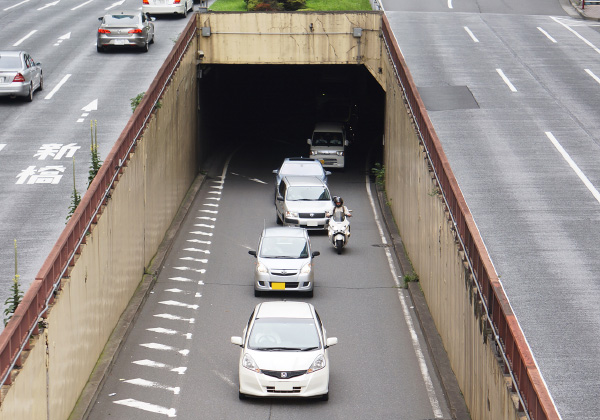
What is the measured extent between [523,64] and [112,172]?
20.4 metres

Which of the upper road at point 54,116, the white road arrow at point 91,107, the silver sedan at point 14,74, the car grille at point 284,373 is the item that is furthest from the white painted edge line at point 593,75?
the car grille at point 284,373

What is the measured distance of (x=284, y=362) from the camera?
17000 millimetres

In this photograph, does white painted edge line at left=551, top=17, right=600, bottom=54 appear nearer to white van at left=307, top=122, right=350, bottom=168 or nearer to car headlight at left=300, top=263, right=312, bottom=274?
white van at left=307, top=122, right=350, bottom=168

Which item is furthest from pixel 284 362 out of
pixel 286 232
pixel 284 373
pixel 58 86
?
pixel 58 86

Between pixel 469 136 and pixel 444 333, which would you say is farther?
pixel 469 136

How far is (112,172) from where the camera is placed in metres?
21.2

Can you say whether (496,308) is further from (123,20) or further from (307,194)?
(123,20)

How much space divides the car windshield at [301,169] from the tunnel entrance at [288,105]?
7639 millimetres

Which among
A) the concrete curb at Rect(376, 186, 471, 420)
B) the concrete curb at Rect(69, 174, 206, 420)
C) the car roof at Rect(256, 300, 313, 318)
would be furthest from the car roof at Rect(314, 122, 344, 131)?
the car roof at Rect(256, 300, 313, 318)

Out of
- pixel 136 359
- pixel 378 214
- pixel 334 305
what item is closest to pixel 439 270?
pixel 334 305

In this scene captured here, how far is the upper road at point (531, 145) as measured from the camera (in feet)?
52.8

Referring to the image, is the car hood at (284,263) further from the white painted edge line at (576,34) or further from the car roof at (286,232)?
the white painted edge line at (576,34)

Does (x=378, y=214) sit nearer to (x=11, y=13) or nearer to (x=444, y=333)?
(x=444, y=333)

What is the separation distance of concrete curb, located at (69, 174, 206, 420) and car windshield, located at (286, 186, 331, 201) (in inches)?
151
